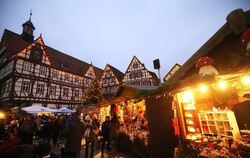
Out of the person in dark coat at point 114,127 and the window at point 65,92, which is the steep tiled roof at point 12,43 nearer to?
the window at point 65,92

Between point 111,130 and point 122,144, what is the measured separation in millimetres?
1101

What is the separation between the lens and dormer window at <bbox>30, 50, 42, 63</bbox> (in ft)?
77.4

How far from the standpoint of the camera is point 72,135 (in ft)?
16.8

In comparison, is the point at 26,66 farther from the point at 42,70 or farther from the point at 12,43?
the point at 12,43

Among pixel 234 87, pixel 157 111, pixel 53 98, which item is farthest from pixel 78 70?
pixel 234 87

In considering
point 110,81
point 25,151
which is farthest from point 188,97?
point 110,81

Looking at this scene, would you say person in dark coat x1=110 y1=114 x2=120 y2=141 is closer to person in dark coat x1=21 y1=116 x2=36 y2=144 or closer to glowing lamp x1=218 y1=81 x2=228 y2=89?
person in dark coat x1=21 y1=116 x2=36 y2=144

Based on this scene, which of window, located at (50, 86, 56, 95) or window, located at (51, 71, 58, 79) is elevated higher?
window, located at (51, 71, 58, 79)

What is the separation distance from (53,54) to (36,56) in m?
6.06

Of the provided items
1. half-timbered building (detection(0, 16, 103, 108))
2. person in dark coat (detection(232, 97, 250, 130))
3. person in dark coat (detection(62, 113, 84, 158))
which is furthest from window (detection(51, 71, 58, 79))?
person in dark coat (detection(232, 97, 250, 130))

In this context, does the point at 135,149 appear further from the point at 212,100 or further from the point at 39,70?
the point at 39,70

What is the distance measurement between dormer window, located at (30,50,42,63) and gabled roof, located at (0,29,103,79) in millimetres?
1807

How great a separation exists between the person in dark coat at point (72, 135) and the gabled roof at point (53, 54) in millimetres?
23409

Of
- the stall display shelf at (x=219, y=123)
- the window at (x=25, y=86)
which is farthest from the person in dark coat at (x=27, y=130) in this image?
the window at (x=25, y=86)
